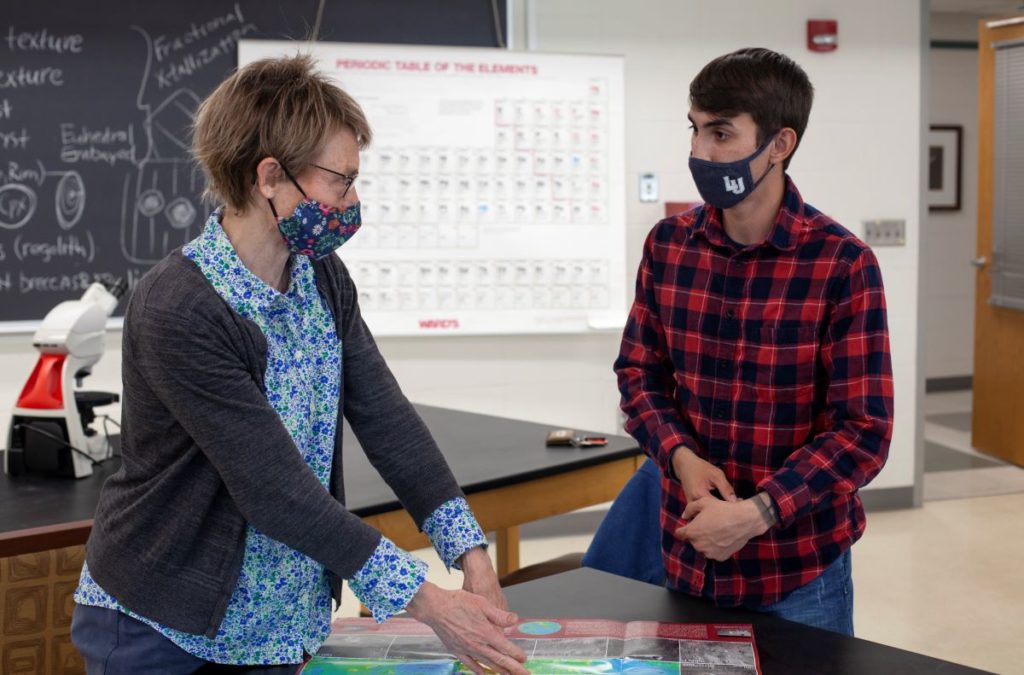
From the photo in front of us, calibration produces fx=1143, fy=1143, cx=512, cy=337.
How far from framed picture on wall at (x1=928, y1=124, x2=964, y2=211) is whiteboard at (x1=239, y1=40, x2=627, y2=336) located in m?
4.15

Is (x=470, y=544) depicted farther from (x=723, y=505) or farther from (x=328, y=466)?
(x=723, y=505)

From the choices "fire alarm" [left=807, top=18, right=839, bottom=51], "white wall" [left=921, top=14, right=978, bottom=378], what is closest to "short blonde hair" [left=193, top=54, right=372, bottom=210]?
"fire alarm" [left=807, top=18, right=839, bottom=51]

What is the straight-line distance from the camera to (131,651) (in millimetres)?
1463

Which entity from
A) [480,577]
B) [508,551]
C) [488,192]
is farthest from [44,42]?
A: [480,577]

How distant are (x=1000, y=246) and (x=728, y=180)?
4.81 meters

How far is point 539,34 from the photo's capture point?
4594 mm

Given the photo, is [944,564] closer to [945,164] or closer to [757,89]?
[757,89]

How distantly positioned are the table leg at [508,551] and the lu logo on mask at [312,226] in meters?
1.72

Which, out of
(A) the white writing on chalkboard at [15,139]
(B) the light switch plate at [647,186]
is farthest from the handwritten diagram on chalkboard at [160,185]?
(B) the light switch plate at [647,186]

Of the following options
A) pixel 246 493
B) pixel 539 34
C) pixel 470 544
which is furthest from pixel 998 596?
pixel 246 493

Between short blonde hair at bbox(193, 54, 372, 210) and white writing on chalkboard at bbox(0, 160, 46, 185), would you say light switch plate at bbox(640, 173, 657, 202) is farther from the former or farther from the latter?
short blonde hair at bbox(193, 54, 372, 210)

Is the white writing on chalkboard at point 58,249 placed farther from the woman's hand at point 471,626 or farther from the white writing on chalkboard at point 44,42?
the woman's hand at point 471,626

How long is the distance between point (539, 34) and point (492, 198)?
27.2 inches

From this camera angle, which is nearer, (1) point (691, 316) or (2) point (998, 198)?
(1) point (691, 316)
